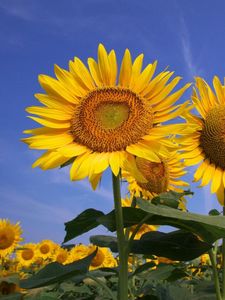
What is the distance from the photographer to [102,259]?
7324 mm

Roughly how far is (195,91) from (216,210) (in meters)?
1.13

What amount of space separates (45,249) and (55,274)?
7.61 metres

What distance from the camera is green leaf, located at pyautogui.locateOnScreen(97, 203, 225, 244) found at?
7.99ft

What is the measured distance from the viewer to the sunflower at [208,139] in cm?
394

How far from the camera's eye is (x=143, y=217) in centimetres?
286

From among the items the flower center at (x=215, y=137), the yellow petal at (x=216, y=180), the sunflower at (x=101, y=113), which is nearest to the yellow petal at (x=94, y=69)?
the sunflower at (x=101, y=113)

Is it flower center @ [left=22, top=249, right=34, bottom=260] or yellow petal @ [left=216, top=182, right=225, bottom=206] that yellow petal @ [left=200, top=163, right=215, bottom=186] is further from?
flower center @ [left=22, top=249, right=34, bottom=260]

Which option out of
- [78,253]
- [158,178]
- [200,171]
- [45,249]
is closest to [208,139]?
[200,171]

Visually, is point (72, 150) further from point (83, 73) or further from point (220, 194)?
point (220, 194)

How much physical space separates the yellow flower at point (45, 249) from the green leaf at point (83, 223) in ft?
23.8

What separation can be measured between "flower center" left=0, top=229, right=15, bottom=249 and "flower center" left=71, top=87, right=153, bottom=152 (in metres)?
5.83

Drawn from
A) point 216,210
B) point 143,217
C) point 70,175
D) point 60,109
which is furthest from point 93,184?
point 216,210

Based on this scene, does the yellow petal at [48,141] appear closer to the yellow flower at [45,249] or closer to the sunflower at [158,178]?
the sunflower at [158,178]

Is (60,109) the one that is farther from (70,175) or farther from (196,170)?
(196,170)
